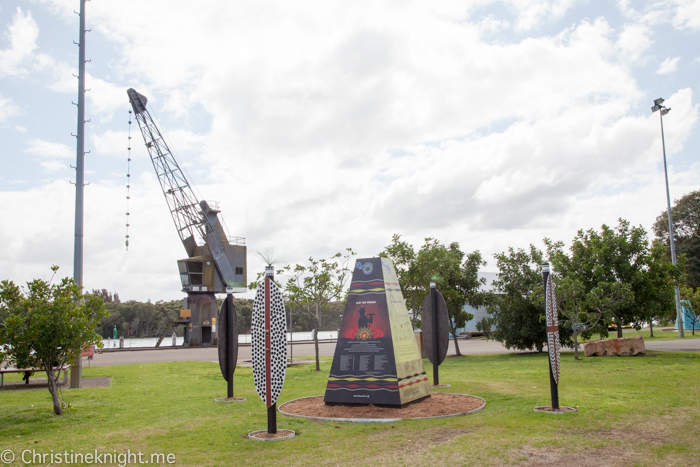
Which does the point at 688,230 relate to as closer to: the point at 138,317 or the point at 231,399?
the point at 231,399

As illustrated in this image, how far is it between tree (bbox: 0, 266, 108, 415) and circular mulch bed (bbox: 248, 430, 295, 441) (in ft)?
12.1

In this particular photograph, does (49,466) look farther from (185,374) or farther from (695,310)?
(695,310)

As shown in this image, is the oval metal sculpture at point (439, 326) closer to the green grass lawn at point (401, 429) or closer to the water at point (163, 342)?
the green grass lawn at point (401, 429)

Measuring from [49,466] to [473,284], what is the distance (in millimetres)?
22937

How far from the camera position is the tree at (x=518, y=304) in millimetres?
24297

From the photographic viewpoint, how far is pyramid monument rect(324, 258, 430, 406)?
30.7 ft

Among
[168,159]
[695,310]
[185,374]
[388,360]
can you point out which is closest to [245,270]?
[168,159]

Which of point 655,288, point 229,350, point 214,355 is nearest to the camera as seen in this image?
point 229,350

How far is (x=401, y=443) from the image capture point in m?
6.91

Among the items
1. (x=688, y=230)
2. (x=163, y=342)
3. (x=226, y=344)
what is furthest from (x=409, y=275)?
(x=163, y=342)

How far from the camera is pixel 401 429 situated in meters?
7.76

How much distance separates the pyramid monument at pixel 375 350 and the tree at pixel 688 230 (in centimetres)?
4177

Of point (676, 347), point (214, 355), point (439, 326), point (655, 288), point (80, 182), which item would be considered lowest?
point (214, 355)

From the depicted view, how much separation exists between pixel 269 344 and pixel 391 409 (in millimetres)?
2746
